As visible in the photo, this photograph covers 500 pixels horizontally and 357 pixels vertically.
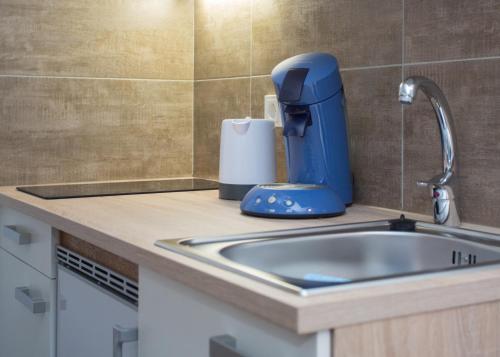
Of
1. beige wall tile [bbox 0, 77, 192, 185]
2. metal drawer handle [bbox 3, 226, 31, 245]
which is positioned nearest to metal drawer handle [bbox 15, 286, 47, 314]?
metal drawer handle [bbox 3, 226, 31, 245]

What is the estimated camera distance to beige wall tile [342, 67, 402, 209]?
1.64 metres

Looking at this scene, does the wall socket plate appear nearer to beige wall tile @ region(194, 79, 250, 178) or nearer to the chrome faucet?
beige wall tile @ region(194, 79, 250, 178)

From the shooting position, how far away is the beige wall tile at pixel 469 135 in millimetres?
1418

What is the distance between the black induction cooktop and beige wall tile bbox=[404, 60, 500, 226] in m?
0.70

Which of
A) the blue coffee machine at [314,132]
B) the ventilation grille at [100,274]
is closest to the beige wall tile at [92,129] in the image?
the ventilation grille at [100,274]

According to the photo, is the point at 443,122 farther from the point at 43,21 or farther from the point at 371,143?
the point at 43,21

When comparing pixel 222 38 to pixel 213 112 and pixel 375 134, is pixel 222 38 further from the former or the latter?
pixel 375 134

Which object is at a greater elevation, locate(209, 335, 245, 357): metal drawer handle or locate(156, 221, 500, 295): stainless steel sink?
locate(156, 221, 500, 295): stainless steel sink

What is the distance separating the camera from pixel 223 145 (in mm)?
1898

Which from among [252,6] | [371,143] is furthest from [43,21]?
[371,143]

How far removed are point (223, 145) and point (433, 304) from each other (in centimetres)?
104

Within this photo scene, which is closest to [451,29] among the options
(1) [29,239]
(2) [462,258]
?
(2) [462,258]

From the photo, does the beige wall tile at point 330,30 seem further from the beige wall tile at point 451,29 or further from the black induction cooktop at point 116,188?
the black induction cooktop at point 116,188

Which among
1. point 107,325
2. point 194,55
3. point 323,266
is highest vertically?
point 194,55
